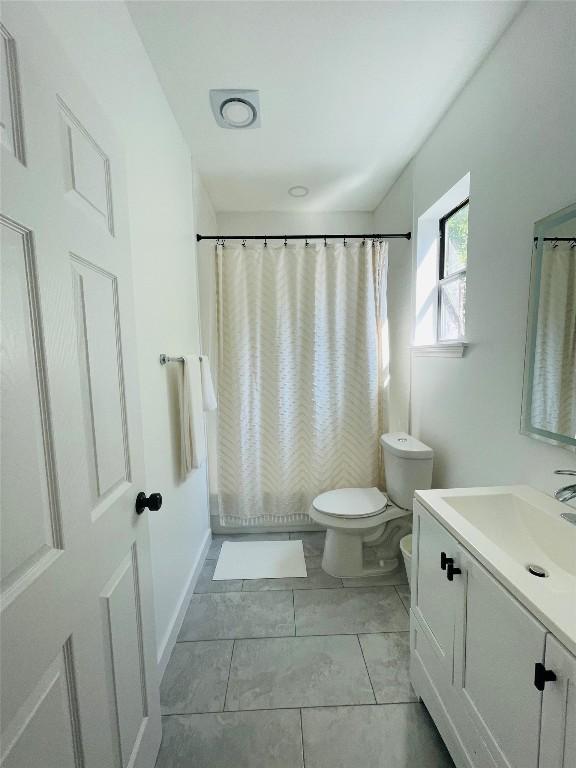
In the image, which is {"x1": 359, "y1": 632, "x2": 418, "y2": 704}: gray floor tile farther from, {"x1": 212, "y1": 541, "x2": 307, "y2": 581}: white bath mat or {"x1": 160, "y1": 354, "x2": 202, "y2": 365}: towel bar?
{"x1": 160, "y1": 354, "x2": 202, "y2": 365}: towel bar

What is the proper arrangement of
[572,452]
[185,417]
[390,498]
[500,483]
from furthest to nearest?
[390,498], [185,417], [500,483], [572,452]

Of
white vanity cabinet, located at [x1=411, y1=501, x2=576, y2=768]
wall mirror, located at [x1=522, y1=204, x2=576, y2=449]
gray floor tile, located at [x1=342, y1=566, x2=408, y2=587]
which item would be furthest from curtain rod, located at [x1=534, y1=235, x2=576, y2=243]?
gray floor tile, located at [x1=342, y1=566, x2=408, y2=587]

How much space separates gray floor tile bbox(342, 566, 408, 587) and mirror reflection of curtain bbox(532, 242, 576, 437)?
1.32 meters

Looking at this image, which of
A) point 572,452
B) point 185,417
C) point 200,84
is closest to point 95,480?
point 185,417

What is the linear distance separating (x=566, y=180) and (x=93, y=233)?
1.35 metres

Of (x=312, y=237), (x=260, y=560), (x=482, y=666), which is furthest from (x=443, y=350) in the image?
(x=260, y=560)

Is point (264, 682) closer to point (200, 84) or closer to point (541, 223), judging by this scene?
point (541, 223)

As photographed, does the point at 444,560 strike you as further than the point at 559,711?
Yes

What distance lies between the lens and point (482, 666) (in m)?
0.83

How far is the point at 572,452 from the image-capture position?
3.24 ft

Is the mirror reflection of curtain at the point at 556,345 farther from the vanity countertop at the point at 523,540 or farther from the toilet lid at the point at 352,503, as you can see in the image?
the toilet lid at the point at 352,503

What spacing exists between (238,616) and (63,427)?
154 centimetres

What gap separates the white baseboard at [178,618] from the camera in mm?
1349

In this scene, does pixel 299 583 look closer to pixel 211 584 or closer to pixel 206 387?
pixel 211 584
